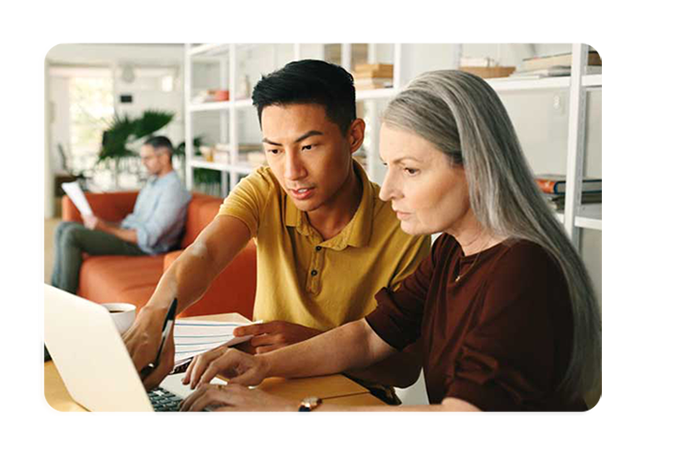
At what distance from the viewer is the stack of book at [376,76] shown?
242cm

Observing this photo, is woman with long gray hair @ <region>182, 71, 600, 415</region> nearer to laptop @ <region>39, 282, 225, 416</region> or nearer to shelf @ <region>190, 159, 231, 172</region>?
laptop @ <region>39, 282, 225, 416</region>

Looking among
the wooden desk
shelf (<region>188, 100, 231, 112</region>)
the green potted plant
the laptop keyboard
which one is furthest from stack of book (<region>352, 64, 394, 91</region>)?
the green potted plant

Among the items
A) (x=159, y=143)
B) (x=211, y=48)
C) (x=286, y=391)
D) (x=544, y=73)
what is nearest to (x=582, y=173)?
(x=544, y=73)

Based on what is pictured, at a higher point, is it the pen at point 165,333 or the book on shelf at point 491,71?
the book on shelf at point 491,71

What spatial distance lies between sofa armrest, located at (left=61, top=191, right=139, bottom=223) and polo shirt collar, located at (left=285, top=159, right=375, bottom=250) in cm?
316

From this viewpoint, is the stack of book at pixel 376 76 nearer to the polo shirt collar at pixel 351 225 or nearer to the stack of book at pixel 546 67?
the stack of book at pixel 546 67

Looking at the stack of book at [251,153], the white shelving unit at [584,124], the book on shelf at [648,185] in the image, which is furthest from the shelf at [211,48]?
the book on shelf at [648,185]

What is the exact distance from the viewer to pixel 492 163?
0.85m

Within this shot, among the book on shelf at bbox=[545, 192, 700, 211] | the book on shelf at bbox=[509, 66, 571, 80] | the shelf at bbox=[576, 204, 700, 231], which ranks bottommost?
the shelf at bbox=[576, 204, 700, 231]

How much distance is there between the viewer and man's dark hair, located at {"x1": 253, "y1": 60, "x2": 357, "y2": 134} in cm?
119

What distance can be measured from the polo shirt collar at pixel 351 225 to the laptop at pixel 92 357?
49 centimetres

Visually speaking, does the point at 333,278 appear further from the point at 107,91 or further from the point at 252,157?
the point at 107,91

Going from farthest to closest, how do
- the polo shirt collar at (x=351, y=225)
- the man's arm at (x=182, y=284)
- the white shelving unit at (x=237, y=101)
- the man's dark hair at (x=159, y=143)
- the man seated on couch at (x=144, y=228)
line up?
the man's dark hair at (x=159, y=143) < the man seated on couch at (x=144, y=228) < the white shelving unit at (x=237, y=101) < the polo shirt collar at (x=351, y=225) < the man's arm at (x=182, y=284)
